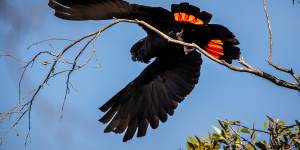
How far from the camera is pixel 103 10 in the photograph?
459 cm

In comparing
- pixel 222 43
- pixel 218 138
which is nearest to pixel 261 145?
pixel 218 138

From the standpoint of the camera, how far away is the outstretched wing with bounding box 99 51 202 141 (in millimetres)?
5488

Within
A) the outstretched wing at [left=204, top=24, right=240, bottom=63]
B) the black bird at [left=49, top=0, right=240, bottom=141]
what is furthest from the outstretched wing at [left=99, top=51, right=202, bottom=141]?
the outstretched wing at [left=204, top=24, right=240, bottom=63]

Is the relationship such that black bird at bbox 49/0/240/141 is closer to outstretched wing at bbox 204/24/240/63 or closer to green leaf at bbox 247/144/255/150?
outstretched wing at bbox 204/24/240/63

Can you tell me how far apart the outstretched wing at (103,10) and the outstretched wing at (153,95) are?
3.02 feet

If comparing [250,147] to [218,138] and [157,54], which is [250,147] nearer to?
[218,138]

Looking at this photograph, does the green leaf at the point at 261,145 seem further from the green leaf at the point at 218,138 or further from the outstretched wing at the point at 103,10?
the outstretched wing at the point at 103,10

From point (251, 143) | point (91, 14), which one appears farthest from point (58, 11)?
point (251, 143)

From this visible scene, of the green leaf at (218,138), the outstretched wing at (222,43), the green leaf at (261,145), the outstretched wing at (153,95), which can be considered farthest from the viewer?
the outstretched wing at (153,95)

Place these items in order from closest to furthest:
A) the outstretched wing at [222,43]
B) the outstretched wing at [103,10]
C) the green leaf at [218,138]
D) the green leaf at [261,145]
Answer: the green leaf at [261,145]
the green leaf at [218,138]
the outstretched wing at [103,10]
the outstretched wing at [222,43]

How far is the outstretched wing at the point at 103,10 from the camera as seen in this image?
4.45m

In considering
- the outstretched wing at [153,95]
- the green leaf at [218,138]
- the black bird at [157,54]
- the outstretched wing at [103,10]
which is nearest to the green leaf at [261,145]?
the green leaf at [218,138]

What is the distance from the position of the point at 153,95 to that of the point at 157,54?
3.00 feet

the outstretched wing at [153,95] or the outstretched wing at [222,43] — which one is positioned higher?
the outstretched wing at [222,43]
